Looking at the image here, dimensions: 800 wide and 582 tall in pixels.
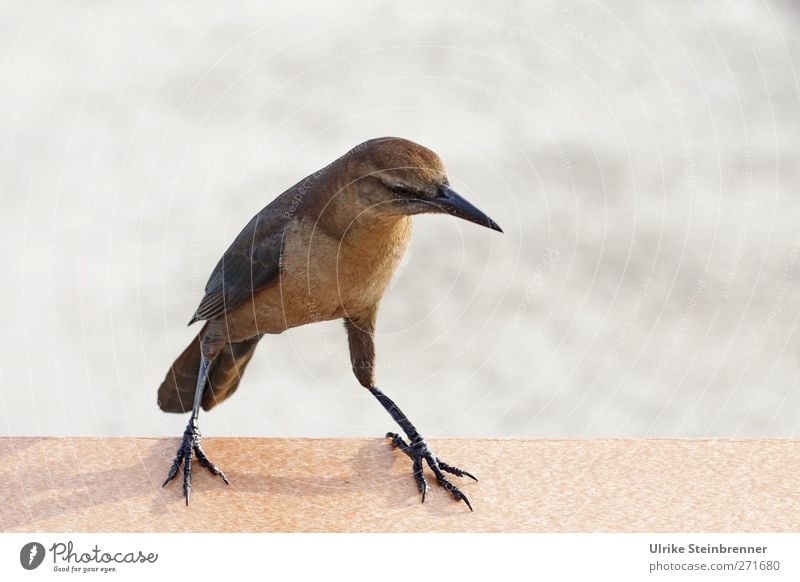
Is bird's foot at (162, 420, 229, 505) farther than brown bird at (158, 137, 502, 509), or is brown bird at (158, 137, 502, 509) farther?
bird's foot at (162, 420, 229, 505)

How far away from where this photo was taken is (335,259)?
446 cm

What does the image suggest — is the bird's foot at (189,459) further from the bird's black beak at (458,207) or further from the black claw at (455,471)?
the bird's black beak at (458,207)

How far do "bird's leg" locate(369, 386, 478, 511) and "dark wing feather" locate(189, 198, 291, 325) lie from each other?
2.76 feet

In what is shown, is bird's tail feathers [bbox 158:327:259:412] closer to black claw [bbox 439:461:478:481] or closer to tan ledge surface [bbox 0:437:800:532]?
tan ledge surface [bbox 0:437:800:532]

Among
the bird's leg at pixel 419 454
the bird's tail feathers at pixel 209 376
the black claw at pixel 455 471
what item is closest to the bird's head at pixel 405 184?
the bird's leg at pixel 419 454

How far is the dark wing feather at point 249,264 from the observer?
184 inches

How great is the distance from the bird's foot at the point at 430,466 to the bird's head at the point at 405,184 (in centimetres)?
109

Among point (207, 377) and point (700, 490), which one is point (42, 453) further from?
point (700, 490)

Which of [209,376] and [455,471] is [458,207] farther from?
[209,376]

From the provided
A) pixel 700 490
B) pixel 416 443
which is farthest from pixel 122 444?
pixel 700 490

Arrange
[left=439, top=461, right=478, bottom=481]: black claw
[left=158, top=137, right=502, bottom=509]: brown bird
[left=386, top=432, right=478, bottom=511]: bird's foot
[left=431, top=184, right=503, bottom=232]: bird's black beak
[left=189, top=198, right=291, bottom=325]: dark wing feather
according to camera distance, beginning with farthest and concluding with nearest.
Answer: [left=189, top=198, right=291, bottom=325]: dark wing feather → [left=439, top=461, right=478, bottom=481]: black claw → [left=386, top=432, right=478, bottom=511]: bird's foot → [left=158, top=137, right=502, bottom=509]: brown bird → [left=431, top=184, right=503, bottom=232]: bird's black beak

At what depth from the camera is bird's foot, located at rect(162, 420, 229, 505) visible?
4.39m

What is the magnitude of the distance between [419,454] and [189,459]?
102 cm

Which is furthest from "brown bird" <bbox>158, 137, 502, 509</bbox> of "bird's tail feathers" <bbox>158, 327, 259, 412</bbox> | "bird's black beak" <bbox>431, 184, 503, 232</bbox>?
"bird's tail feathers" <bbox>158, 327, 259, 412</bbox>
